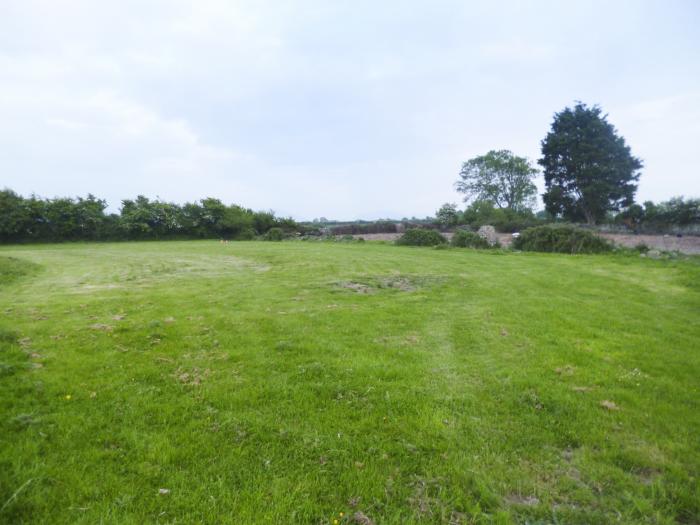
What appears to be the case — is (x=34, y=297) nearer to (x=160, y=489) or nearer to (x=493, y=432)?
(x=160, y=489)

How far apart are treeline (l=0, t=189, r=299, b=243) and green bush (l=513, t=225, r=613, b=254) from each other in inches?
828

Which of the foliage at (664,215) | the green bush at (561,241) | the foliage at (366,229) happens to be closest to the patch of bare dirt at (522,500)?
the green bush at (561,241)

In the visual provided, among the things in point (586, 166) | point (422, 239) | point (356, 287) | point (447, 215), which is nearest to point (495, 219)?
point (447, 215)

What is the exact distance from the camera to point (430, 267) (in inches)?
525

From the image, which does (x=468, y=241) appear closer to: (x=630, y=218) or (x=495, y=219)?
(x=495, y=219)

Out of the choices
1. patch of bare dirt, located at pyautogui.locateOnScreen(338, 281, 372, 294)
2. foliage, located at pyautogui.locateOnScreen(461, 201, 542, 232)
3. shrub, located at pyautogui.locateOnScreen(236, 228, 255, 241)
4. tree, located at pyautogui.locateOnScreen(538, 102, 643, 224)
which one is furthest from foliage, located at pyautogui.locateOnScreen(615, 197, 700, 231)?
shrub, located at pyautogui.locateOnScreen(236, 228, 255, 241)

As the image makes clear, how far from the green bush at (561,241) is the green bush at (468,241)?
2.05 meters

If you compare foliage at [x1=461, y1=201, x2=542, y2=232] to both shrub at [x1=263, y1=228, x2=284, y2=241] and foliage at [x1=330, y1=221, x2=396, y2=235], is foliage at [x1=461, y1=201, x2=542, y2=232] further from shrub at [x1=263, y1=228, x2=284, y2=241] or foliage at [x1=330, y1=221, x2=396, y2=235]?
shrub at [x1=263, y1=228, x2=284, y2=241]

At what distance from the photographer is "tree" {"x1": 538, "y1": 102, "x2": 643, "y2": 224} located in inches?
1216

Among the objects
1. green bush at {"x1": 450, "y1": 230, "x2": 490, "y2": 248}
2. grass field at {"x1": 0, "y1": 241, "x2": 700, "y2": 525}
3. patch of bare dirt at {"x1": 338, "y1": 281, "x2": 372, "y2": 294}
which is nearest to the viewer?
grass field at {"x1": 0, "y1": 241, "x2": 700, "y2": 525}

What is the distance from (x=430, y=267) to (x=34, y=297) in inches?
452

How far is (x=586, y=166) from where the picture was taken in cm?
3147

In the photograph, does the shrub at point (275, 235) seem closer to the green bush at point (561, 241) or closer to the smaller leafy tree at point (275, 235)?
the smaller leafy tree at point (275, 235)

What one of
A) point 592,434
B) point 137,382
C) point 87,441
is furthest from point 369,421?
point 137,382
